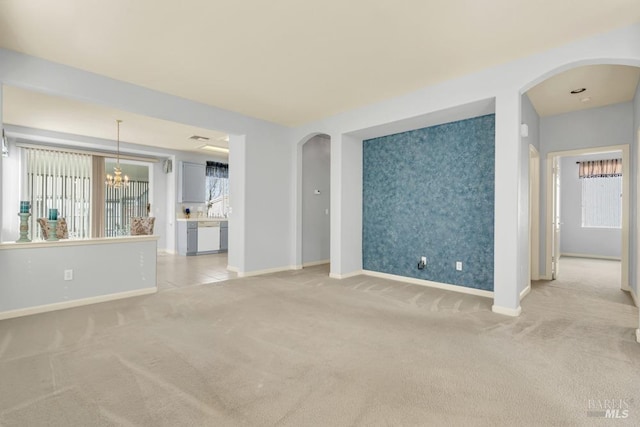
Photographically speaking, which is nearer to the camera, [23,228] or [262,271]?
[23,228]

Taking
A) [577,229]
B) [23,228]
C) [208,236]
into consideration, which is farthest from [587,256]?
[23,228]

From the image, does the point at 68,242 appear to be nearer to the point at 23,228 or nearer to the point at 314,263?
the point at 23,228

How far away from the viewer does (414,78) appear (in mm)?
3750

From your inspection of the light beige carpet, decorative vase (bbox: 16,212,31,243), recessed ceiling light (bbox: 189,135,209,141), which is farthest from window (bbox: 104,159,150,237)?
the light beige carpet

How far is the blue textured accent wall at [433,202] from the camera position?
13.6 feet

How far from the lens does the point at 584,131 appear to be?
4.88 meters

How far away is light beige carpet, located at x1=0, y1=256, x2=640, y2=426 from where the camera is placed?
172 cm

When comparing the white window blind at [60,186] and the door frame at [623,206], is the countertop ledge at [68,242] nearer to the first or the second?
the white window blind at [60,186]

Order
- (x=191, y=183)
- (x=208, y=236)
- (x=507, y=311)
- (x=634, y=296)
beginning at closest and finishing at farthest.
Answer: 1. (x=507, y=311)
2. (x=634, y=296)
3. (x=208, y=236)
4. (x=191, y=183)

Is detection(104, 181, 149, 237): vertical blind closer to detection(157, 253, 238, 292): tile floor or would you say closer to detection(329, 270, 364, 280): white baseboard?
detection(157, 253, 238, 292): tile floor

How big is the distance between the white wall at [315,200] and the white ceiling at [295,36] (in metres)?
2.51

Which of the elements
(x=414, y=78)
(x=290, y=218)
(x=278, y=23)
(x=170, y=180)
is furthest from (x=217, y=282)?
(x=170, y=180)

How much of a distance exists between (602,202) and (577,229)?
0.85 metres

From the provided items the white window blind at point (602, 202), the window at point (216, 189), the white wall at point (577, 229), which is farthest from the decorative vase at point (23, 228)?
the white window blind at point (602, 202)
